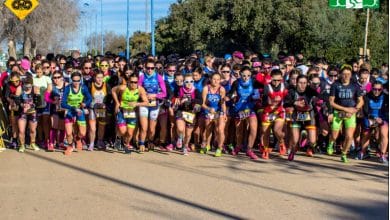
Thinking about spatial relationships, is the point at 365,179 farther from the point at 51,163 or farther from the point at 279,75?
the point at 51,163

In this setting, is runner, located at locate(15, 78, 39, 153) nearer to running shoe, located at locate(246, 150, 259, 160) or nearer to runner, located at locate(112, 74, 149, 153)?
runner, located at locate(112, 74, 149, 153)

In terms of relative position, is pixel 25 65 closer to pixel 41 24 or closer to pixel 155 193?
pixel 155 193

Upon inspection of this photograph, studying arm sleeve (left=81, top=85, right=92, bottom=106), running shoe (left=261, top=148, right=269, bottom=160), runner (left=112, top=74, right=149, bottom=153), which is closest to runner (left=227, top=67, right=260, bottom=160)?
running shoe (left=261, top=148, right=269, bottom=160)

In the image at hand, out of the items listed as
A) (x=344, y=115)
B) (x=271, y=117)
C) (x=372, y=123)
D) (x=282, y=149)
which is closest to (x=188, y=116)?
(x=271, y=117)

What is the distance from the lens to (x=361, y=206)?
6965 millimetres

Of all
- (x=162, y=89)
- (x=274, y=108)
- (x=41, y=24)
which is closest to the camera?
(x=274, y=108)

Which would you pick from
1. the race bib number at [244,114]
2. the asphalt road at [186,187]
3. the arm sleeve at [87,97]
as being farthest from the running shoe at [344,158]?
the arm sleeve at [87,97]

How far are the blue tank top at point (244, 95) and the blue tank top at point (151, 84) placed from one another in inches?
60.9

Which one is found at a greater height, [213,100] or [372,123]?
[213,100]

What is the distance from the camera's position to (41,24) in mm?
30453

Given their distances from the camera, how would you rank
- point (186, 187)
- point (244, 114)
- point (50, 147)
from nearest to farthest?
point (186, 187), point (244, 114), point (50, 147)

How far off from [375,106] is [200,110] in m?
3.10

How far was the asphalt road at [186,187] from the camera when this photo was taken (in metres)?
6.61

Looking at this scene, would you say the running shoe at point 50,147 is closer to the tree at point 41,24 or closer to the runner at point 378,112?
the runner at point 378,112
